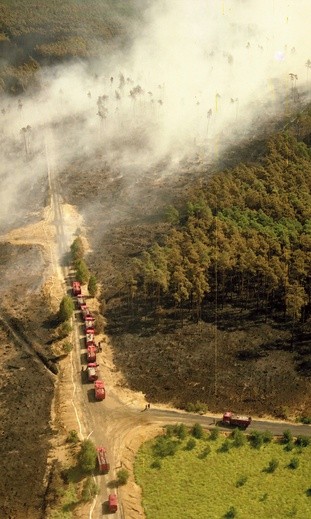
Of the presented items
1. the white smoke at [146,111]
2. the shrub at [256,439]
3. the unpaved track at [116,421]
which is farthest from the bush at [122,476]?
the white smoke at [146,111]

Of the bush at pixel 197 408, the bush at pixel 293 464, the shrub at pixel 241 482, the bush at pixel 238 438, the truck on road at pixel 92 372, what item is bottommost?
the shrub at pixel 241 482

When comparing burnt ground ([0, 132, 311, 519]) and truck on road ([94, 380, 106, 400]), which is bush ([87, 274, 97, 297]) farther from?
truck on road ([94, 380, 106, 400])

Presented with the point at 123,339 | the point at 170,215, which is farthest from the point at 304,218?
the point at 123,339

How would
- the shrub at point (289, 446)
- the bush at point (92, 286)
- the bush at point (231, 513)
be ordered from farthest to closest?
1. the bush at point (92, 286)
2. the shrub at point (289, 446)
3. the bush at point (231, 513)

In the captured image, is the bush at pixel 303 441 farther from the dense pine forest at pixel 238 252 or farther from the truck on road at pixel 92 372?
the truck on road at pixel 92 372

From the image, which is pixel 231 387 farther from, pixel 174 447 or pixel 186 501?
pixel 186 501

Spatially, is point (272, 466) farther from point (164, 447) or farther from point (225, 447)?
point (164, 447)
